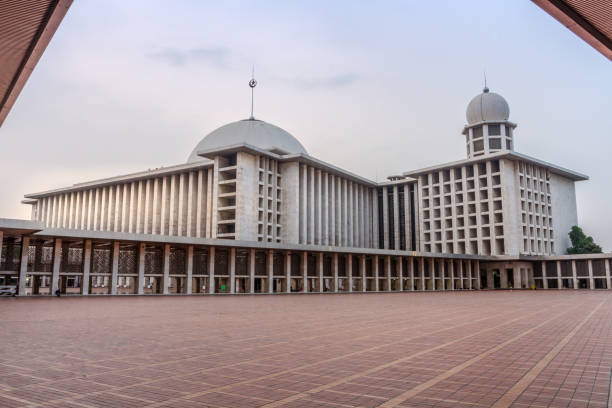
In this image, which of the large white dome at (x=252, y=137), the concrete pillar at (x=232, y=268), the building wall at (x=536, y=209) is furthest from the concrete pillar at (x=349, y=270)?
the building wall at (x=536, y=209)

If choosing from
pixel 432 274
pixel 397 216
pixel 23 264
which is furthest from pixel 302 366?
pixel 397 216

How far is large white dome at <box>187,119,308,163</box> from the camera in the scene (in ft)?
218

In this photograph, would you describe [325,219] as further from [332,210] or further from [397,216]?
[397,216]

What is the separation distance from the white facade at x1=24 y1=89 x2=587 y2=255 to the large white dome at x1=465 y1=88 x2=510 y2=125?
152mm

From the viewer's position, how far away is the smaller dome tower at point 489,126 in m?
72.8

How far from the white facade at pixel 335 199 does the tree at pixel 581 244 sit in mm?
1337

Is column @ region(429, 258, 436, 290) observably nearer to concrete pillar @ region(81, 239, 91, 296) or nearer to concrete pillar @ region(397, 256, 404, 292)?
concrete pillar @ region(397, 256, 404, 292)

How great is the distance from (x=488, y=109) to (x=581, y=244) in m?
23.4

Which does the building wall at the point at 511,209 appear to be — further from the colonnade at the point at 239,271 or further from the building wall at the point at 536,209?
the colonnade at the point at 239,271

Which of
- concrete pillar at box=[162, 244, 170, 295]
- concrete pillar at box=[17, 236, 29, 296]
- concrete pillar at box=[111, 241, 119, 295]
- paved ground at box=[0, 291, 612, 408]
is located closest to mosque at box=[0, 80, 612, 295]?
concrete pillar at box=[162, 244, 170, 295]

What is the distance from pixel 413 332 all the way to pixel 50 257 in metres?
28.3

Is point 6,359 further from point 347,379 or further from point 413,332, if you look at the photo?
point 413,332

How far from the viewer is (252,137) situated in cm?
6644

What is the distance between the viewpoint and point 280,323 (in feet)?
42.7
